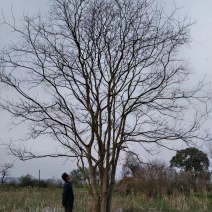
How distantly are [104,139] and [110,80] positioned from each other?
1170mm

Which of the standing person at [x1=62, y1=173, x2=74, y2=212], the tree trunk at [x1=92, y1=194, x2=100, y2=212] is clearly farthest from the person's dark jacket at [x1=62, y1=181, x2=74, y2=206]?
the tree trunk at [x1=92, y1=194, x2=100, y2=212]

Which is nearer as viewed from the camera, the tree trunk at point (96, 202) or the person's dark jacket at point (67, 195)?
the tree trunk at point (96, 202)

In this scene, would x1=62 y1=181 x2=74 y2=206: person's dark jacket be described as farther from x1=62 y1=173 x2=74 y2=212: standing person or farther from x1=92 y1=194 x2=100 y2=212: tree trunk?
x1=92 y1=194 x2=100 y2=212: tree trunk

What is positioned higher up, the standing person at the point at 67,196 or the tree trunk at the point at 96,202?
the standing person at the point at 67,196

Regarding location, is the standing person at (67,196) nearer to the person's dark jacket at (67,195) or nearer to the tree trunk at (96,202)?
the person's dark jacket at (67,195)

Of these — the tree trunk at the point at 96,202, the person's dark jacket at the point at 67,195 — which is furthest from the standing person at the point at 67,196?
the tree trunk at the point at 96,202

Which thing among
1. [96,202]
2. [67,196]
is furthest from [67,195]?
[96,202]

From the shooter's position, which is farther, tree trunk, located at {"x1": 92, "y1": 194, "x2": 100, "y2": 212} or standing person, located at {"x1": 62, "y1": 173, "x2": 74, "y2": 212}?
standing person, located at {"x1": 62, "y1": 173, "x2": 74, "y2": 212}

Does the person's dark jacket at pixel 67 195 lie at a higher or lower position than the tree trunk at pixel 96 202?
higher

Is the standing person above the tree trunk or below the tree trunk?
above

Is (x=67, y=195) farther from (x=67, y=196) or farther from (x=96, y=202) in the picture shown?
(x=96, y=202)

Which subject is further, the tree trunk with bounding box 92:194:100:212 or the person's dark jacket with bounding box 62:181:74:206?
the person's dark jacket with bounding box 62:181:74:206

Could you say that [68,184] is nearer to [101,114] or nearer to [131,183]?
[101,114]

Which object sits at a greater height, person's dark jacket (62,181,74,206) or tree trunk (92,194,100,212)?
person's dark jacket (62,181,74,206)
